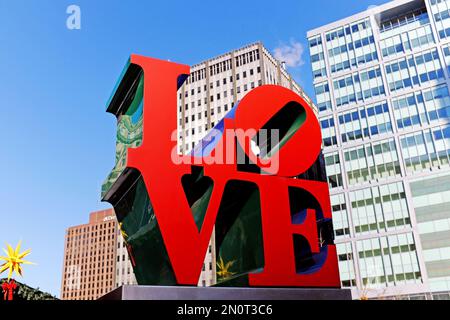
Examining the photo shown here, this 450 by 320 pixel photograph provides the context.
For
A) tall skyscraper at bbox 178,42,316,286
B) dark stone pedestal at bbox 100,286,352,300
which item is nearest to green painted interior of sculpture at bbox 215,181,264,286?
dark stone pedestal at bbox 100,286,352,300

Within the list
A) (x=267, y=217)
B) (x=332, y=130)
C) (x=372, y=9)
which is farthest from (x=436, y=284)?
(x=267, y=217)

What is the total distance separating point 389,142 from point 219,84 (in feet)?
135

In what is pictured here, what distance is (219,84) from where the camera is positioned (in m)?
86.7

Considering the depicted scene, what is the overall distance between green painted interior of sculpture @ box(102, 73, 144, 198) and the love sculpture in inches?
1.6

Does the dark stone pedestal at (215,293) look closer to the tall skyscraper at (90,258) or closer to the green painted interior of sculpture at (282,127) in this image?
the green painted interior of sculpture at (282,127)

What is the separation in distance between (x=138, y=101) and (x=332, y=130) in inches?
1678

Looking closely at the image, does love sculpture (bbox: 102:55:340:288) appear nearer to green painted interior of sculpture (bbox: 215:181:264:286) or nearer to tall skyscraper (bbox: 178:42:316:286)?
green painted interior of sculpture (bbox: 215:181:264:286)

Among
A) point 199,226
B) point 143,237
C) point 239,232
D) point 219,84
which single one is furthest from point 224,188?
point 219,84

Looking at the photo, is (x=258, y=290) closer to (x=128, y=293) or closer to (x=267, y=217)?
(x=267, y=217)

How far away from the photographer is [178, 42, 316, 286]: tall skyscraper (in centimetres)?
8344

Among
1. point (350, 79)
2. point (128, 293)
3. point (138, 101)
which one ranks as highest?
point (350, 79)

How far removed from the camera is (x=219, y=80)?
87.1 m

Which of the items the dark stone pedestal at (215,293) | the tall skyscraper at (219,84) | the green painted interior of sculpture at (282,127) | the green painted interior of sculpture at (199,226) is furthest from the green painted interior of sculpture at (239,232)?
the tall skyscraper at (219,84)

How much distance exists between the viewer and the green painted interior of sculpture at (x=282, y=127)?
1742 centimetres
